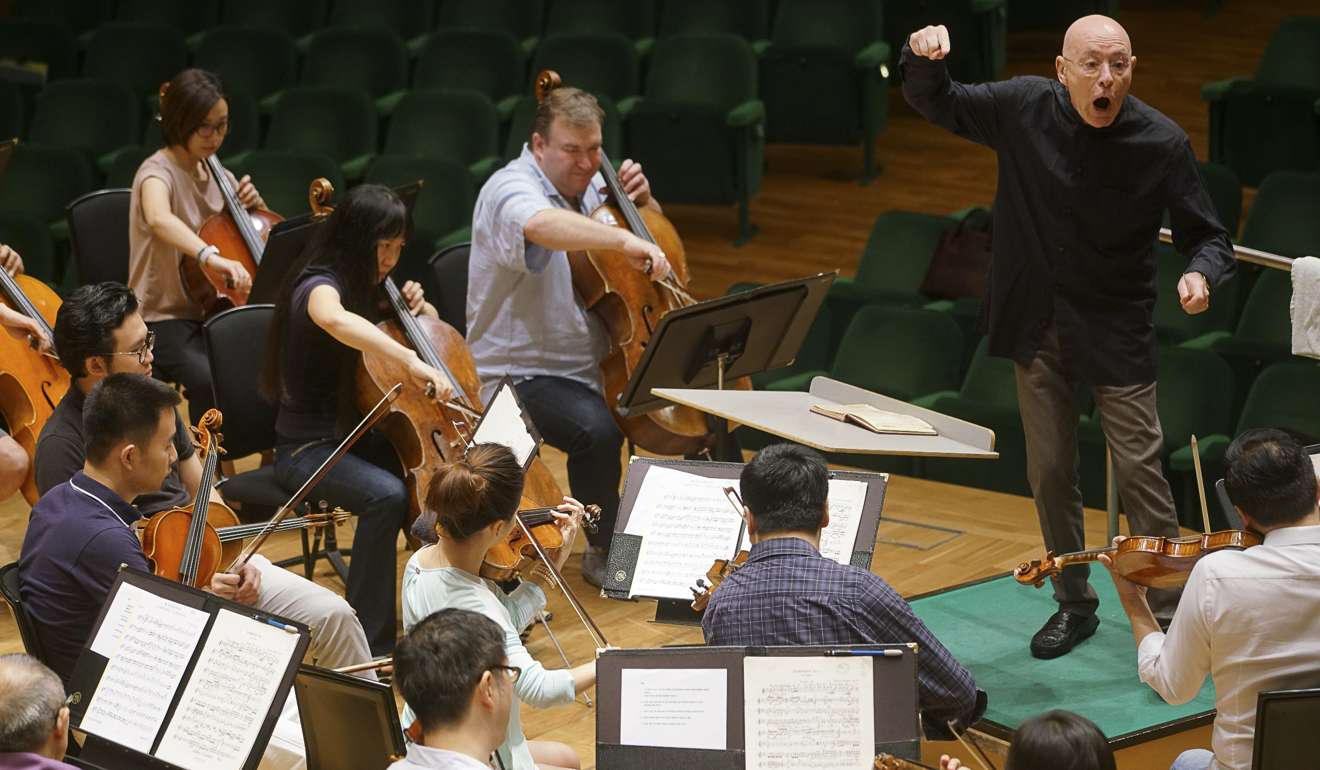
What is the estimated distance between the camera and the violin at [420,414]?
4.07 meters

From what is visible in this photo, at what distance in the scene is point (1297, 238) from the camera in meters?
5.52

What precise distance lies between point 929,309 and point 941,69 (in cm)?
210

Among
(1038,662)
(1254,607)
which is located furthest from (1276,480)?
(1038,662)

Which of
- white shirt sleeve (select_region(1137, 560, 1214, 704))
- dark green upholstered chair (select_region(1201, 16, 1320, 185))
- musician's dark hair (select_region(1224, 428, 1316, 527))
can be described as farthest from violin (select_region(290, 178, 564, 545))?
dark green upholstered chair (select_region(1201, 16, 1320, 185))

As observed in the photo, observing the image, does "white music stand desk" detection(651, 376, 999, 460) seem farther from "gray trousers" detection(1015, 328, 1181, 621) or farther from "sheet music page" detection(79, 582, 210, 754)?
"sheet music page" detection(79, 582, 210, 754)

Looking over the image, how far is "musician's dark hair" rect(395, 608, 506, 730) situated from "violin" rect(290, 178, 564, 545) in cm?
154

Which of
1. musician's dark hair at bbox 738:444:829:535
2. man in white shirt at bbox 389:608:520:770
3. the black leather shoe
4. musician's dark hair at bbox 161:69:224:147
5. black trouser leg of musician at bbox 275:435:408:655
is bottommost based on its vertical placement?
the black leather shoe

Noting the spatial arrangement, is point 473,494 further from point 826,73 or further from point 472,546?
point 826,73

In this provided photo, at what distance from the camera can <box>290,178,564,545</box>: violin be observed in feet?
13.4

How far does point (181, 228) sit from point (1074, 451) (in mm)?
2807

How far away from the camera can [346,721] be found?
2.76 m

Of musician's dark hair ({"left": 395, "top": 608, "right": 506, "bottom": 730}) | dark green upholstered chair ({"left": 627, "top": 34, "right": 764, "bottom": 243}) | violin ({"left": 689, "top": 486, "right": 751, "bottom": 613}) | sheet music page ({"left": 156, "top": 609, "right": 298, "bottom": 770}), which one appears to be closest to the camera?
musician's dark hair ({"left": 395, "top": 608, "right": 506, "bottom": 730})

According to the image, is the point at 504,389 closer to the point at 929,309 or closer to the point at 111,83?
the point at 929,309

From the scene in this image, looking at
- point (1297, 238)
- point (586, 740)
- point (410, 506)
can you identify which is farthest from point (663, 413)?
point (1297, 238)
